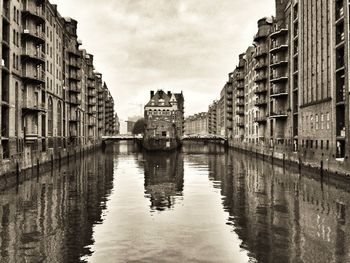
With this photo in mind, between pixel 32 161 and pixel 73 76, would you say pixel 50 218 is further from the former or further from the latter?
pixel 73 76

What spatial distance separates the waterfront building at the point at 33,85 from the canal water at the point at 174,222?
833 cm

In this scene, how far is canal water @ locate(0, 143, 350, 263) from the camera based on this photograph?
56.0 feet

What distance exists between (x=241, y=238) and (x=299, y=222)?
5085mm

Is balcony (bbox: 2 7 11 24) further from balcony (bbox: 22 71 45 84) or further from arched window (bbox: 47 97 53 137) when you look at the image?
arched window (bbox: 47 97 53 137)

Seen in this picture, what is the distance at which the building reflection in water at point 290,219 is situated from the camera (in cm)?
1719

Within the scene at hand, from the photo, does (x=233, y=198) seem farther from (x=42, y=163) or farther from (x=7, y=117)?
(x=42, y=163)

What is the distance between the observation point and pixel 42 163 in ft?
174

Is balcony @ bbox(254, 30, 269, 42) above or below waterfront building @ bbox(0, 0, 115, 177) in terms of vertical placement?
above

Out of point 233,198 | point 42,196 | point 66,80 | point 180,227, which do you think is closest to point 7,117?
point 42,196

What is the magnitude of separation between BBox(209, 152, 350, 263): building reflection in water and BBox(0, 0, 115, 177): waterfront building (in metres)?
22.1

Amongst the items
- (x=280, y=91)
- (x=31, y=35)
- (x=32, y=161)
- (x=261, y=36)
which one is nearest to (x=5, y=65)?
(x=31, y=35)

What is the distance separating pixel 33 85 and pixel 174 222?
36.7 metres

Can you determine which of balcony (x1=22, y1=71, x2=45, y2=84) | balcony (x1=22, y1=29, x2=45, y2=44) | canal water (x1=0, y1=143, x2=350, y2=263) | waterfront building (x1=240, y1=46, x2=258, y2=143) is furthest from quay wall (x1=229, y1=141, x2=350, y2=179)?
balcony (x1=22, y1=29, x2=45, y2=44)

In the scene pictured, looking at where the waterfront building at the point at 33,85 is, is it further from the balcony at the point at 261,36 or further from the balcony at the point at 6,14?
the balcony at the point at 261,36
